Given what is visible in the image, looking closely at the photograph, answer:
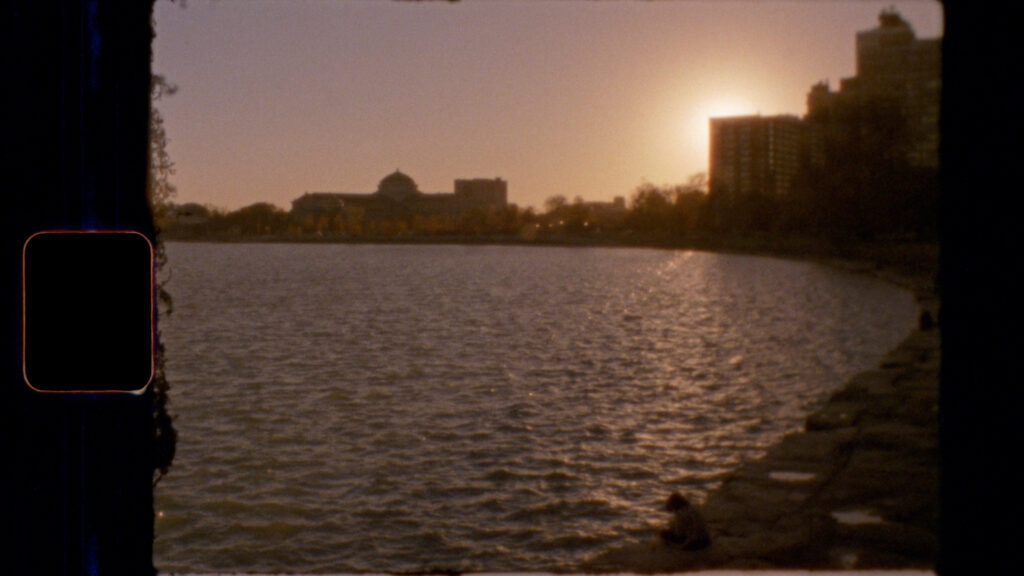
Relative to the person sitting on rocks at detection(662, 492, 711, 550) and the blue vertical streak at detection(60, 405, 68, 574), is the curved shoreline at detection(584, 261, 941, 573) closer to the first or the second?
the person sitting on rocks at detection(662, 492, 711, 550)

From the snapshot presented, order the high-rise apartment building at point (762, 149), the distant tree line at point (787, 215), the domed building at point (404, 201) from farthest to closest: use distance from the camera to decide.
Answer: the distant tree line at point (787, 215)
the high-rise apartment building at point (762, 149)
the domed building at point (404, 201)

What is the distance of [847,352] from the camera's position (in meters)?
18.9

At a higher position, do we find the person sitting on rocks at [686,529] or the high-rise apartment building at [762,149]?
the high-rise apartment building at [762,149]

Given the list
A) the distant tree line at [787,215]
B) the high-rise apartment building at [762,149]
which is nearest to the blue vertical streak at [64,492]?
the distant tree line at [787,215]

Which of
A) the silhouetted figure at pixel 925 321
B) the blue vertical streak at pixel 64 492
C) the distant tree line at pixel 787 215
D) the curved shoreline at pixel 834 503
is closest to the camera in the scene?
the blue vertical streak at pixel 64 492

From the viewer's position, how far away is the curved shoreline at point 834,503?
4469 millimetres

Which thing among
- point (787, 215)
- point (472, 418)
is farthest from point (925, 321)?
point (787, 215)

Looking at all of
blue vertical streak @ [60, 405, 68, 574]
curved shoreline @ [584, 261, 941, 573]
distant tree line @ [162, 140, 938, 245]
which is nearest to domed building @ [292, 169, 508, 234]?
distant tree line @ [162, 140, 938, 245]

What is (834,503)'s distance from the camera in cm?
525

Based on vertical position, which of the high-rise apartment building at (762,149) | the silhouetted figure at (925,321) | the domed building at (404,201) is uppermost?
→ the high-rise apartment building at (762,149)

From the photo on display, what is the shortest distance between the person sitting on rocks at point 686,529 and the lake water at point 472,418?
4.36 feet

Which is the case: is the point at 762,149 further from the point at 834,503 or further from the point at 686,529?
the point at 686,529

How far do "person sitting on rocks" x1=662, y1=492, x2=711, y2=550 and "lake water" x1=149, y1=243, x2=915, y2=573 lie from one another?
52.4 inches

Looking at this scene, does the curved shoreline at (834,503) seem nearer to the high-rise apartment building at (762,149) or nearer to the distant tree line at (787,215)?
the distant tree line at (787,215)
